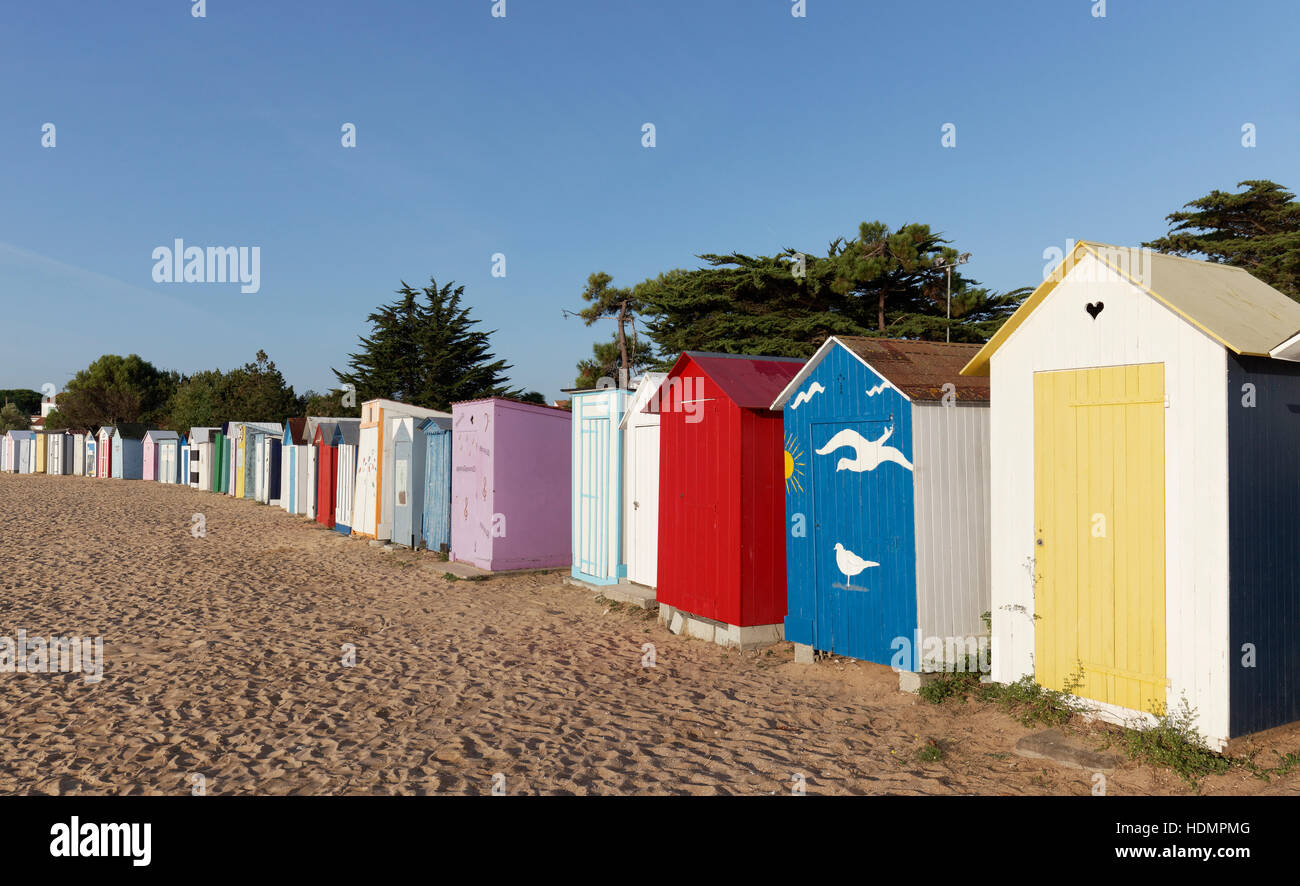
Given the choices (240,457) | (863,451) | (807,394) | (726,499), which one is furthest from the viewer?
(240,457)

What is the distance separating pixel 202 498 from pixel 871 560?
95.8ft

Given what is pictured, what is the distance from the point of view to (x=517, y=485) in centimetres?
1244

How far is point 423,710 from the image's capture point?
5.95m

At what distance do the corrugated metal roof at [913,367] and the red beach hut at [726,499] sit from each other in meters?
0.49

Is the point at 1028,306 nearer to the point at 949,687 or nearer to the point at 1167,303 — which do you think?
the point at 1167,303

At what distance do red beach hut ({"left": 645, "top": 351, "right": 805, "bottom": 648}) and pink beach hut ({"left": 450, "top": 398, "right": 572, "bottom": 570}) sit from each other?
14.0 feet

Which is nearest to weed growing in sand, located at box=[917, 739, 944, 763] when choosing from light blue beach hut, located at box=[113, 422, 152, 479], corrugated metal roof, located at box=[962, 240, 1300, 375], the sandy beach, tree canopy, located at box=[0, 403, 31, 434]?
the sandy beach

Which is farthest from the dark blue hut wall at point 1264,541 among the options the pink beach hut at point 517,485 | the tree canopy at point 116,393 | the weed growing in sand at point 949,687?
the tree canopy at point 116,393

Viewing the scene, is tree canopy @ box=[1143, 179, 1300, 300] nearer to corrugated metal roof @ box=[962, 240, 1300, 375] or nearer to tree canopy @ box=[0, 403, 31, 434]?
corrugated metal roof @ box=[962, 240, 1300, 375]

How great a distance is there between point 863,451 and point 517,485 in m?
6.97

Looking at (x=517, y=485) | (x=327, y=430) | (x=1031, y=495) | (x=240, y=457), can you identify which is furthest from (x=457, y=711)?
(x=240, y=457)

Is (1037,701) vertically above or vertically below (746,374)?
below

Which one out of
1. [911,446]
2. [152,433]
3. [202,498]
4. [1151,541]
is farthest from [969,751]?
[152,433]

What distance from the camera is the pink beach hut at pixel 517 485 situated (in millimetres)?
12336
